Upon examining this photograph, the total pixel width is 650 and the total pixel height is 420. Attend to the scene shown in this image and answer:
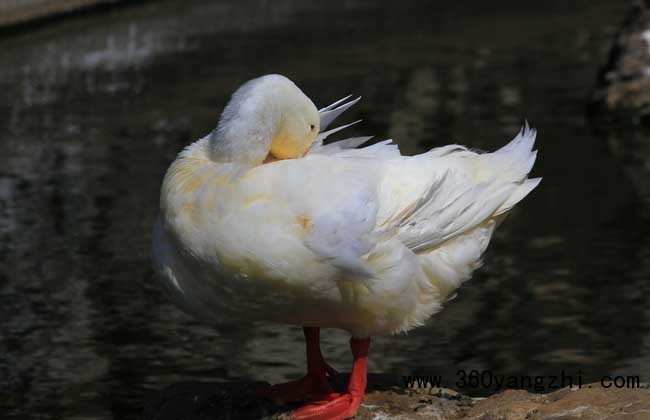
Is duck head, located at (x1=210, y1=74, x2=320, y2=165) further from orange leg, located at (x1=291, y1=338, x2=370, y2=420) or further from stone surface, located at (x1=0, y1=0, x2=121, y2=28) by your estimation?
stone surface, located at (x1=0, y1=0, x2=121, y2=28)

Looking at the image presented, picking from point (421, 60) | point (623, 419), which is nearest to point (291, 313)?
point (623, 419)

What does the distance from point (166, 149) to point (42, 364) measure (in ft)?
18.0

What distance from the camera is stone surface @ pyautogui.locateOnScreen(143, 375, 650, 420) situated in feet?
18.9

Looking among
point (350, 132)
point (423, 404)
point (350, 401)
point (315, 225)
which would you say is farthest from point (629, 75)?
point (315, 225)

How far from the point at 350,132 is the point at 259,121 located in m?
7.89

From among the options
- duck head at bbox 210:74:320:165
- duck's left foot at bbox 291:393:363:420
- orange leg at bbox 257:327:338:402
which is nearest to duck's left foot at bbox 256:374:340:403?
orange leg at bbox 257:327:338:402

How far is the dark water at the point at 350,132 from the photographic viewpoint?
782 centimetres

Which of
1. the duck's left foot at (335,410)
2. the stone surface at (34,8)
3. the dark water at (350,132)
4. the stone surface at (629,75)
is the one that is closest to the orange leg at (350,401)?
the duck's left foot at (335,410)

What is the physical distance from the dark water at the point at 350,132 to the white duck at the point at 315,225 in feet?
5.30

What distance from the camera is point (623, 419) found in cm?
554

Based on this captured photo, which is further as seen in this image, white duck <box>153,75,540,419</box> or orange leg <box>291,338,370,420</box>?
orange leg <box>291,338,370,420</box>

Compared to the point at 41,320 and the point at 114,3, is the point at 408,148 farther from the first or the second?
the point at 114,3

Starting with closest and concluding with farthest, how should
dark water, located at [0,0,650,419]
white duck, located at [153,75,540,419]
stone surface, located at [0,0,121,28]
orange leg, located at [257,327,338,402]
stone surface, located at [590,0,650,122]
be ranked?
white duck, located at [153,75,540,419], orange leg, located at [257,327,338,402], dark water, located at [0,0,650,419], stone surface, located at [590,0,650,122], stone surface, located at [0,0,121,28]

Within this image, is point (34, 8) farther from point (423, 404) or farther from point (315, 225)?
point (315, 225)
